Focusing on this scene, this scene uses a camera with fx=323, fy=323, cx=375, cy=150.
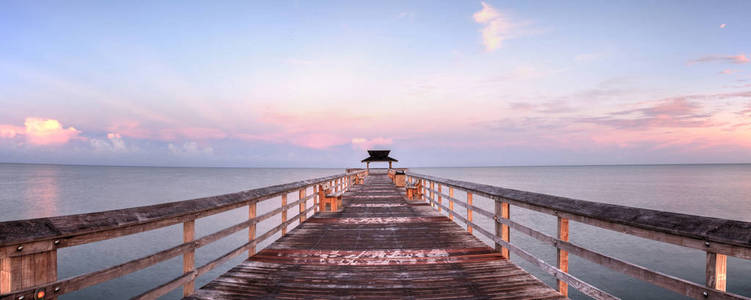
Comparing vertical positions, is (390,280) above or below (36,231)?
below

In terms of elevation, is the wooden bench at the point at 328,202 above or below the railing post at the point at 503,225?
below

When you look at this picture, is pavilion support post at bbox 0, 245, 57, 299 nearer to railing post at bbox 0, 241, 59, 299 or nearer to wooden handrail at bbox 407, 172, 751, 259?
railing post at bbox 0, 241, 59, 299

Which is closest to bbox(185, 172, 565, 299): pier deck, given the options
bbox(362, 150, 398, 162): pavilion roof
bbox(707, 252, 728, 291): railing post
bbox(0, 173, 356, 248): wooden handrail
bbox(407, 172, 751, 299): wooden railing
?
bbox(407, 172, 751, 299): wooden railing

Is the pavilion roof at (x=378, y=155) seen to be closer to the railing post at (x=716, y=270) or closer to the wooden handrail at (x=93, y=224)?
the wooden handrail at (x=93, y=224)

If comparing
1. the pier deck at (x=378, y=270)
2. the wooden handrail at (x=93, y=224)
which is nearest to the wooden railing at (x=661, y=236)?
the pier deck at (x=378, y=270)

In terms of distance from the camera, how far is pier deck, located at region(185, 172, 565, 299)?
3.62m

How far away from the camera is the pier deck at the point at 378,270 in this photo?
11.9 feet

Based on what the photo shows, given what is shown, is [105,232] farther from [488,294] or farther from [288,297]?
[488,294]

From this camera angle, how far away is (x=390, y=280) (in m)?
4.02

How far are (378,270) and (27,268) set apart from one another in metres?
3.38

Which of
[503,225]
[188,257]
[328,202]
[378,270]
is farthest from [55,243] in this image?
[328,202]

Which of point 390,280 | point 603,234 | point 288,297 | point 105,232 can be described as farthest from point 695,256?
point 105,232

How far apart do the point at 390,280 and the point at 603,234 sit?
22.5 metres

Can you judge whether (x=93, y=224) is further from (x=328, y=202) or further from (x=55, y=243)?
(x=328, y=202)
